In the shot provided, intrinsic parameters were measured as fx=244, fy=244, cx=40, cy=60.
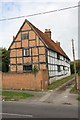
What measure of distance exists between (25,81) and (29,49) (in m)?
7.23

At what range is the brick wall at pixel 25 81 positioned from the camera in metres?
28.9

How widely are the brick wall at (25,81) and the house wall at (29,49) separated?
170 inches

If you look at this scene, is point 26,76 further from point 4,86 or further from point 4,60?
point 4,60

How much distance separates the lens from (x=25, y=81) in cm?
2936

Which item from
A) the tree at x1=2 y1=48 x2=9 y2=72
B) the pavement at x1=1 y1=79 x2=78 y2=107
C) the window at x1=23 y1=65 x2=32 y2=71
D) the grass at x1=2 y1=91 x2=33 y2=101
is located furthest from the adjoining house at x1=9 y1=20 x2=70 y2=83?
the grass at x1=2 y1=91 x2=33 y2=101

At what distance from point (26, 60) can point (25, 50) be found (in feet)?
4.94

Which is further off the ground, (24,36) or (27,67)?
(24,36)

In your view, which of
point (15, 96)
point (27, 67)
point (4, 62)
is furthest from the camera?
point (4, 62)

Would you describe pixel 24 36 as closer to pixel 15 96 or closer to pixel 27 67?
pixel 27 67

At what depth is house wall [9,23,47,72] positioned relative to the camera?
112 ft

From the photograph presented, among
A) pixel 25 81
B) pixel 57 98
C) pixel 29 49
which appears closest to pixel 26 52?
pixel 29 49

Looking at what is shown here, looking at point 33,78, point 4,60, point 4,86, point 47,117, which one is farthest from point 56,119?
point 4,60

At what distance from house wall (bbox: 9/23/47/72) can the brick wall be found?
4.31 metres

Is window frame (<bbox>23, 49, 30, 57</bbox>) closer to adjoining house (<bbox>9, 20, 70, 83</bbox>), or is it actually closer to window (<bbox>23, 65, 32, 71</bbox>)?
adjoining house (<bbox>9, 20, 70, 83</bbox>)
